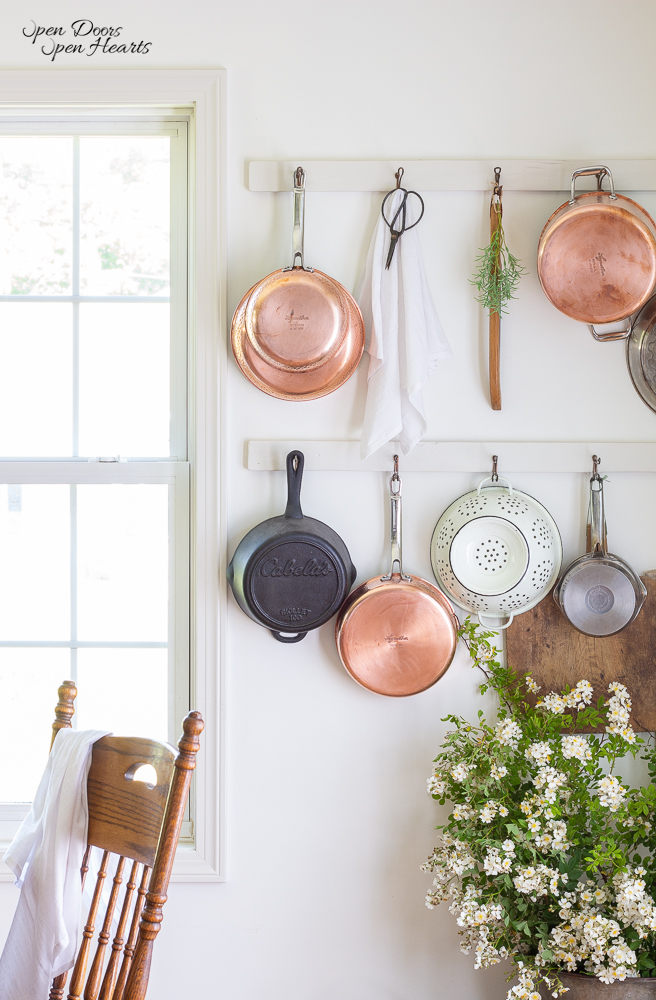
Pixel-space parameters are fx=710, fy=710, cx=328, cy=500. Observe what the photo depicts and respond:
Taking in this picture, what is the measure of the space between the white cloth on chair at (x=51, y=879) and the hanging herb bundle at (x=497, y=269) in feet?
3.77

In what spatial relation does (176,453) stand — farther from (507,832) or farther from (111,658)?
(507,832)

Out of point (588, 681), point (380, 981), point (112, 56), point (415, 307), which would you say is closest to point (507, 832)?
point (588, 681)

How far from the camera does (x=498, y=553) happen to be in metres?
1.53

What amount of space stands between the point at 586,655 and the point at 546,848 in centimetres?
42

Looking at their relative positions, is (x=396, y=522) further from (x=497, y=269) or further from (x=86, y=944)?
(x=86, y=944)

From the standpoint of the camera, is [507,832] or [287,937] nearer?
[507,832]

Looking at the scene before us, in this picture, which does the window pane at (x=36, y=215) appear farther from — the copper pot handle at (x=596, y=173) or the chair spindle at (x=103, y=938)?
the chair spindle at (x=103, y=938)

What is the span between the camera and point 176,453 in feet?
5.43

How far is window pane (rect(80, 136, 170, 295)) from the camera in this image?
65.1 inches

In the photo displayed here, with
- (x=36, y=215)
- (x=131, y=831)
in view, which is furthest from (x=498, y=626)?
(x=36, y=215)

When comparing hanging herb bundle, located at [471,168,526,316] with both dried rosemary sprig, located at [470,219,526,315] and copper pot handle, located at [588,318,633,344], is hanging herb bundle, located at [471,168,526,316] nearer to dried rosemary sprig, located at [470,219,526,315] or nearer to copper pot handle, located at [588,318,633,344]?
dried rosemary sprig, located at [470,219,526,315]

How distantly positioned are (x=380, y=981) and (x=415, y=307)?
1.46 m

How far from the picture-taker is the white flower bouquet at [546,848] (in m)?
1.28

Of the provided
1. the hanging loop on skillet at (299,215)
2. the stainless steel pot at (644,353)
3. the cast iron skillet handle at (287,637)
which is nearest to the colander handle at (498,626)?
the cast iron skillet handle at (287,637)
